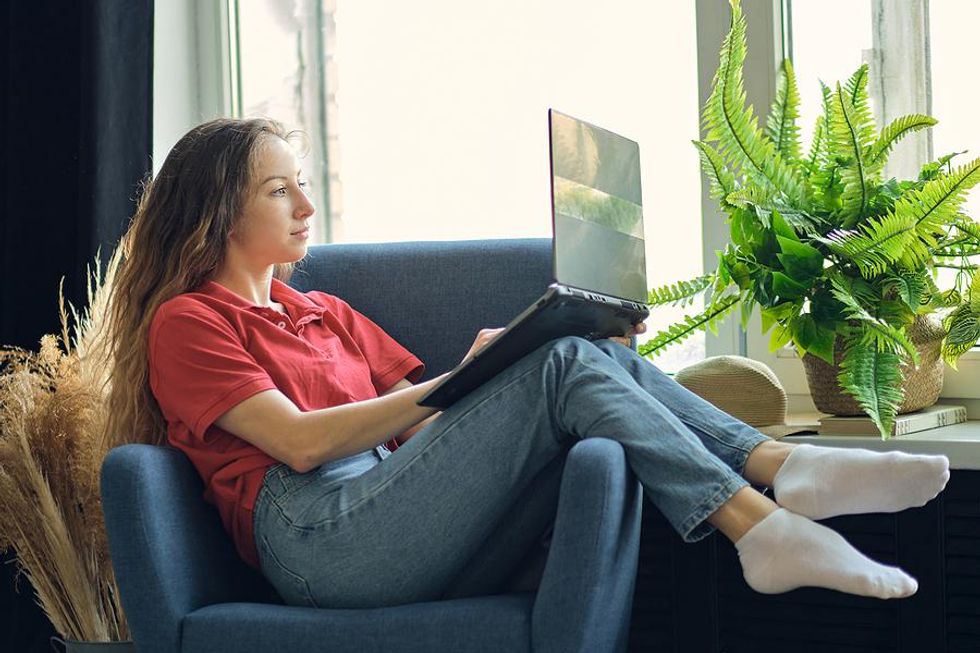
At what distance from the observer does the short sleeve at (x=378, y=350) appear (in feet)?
6.48

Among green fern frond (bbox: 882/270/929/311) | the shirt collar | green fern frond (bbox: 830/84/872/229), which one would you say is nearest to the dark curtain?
the shirt collar

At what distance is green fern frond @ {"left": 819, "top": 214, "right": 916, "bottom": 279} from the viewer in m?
1.76

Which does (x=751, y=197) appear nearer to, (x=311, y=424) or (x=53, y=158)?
(x=311, y=424)

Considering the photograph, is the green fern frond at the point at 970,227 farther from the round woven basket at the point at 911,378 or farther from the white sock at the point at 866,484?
the white sock at the point at 866,484

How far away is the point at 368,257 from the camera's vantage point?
215 centimetres

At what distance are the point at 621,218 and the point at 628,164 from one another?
95mm

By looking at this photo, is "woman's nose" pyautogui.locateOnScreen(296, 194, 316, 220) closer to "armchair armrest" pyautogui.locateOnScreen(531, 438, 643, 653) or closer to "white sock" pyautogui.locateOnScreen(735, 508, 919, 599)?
"armchair armrest" pyautogui.locateOnScreen(531, 438, 643, 653)

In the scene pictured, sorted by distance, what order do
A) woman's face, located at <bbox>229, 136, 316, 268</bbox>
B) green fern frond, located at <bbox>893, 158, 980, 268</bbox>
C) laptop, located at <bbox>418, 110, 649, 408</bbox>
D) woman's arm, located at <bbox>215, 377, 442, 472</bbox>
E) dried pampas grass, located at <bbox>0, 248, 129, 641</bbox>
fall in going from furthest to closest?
dried pampas grass, located at <bbox>0, 248, 129, 641</bbox> → woman's face, located at <bbox>229, 136, 316, 268</bbox> → green fern frond, located at <bbox>893, 158, 980, 268</bbox> → woman's arm, located at <bbox>215, 377, 442, 472</bbox> → laptop, located at <bbox>418, 110, 649, 408</bbox>

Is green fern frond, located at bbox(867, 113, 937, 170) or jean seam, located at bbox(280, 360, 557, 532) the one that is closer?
jean seam, located at bbox(280, 360, 557, 532)

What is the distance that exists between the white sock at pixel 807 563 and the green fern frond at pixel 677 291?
66 centimetres

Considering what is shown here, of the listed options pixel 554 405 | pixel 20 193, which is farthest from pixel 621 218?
pixel 20 193

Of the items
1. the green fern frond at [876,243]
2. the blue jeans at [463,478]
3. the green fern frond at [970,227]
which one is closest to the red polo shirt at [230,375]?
the blue jeans at [463,478]

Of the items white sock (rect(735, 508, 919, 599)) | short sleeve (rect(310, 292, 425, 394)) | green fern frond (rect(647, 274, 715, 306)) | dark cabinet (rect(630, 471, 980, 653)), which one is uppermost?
green fern frond (rect(647, 274, 715, 306))

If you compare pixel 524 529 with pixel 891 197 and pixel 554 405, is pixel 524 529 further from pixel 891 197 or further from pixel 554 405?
pixel 891 197
